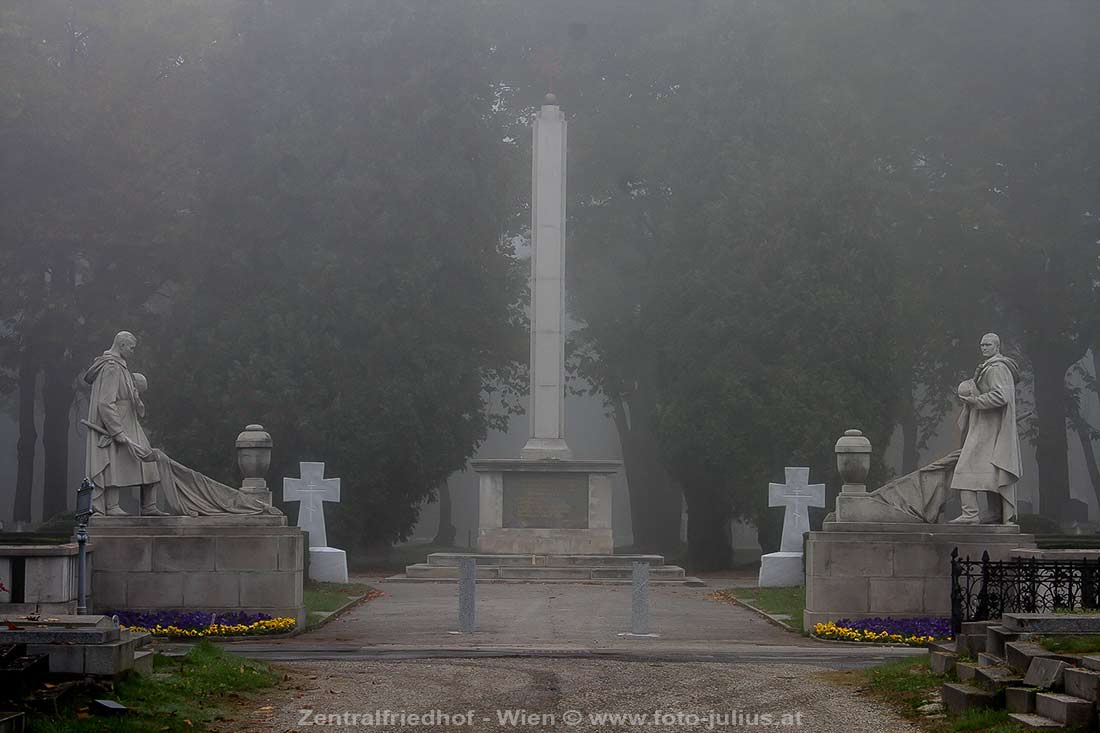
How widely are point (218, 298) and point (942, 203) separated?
59.1 ft

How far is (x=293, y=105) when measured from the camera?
37031 millimetres

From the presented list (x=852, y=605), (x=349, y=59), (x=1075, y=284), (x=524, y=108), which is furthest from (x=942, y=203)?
(x=852, y=605)

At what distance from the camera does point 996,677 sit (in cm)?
1088

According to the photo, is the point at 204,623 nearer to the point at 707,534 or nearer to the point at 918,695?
the point at 918,695

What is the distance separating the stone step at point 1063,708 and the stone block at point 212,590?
34.3 ft

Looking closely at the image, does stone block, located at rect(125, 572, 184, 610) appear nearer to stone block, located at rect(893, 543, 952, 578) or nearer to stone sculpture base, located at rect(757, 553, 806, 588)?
stone block, located at rect(893, 543, 952, 578)

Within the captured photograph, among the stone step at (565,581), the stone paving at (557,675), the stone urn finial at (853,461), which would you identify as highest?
the stone urn finial at (853,461)

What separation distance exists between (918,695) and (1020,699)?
5.55 feet

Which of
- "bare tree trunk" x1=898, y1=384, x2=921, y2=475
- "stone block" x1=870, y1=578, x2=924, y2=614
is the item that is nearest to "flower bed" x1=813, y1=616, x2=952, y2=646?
"stone block" x1=870, y1=578, x2=924, y2=614

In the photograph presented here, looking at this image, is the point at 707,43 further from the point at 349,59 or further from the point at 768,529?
the point at 768,529

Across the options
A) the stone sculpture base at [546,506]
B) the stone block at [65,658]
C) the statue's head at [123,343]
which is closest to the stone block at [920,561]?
the statue's head at [123,343]

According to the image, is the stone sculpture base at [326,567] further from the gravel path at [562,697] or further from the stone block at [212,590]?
the gravel path at [562,697]

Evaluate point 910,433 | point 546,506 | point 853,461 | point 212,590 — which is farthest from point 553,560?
point 910,433

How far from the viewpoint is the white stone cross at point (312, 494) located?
1189 inches
